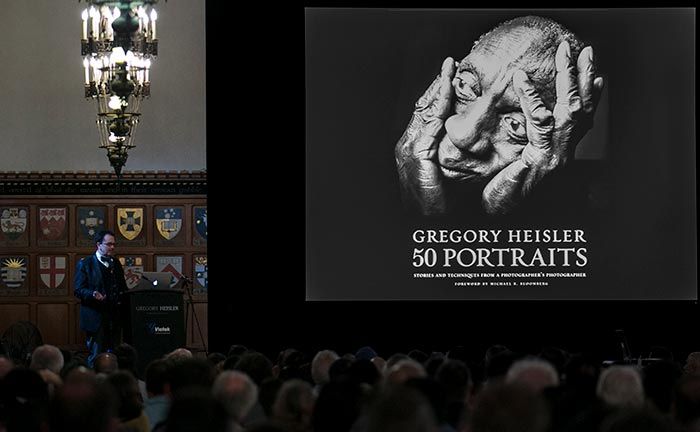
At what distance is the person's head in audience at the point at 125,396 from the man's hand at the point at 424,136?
8339 mm

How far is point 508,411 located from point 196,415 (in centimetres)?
81

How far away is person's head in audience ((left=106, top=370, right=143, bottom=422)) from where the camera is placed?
6137 millimetres

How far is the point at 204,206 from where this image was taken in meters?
18.0

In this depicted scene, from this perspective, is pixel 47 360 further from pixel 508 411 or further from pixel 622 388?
pixel 508 411

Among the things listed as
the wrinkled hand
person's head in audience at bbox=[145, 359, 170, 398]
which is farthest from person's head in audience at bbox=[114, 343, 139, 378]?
the wrinkled hand

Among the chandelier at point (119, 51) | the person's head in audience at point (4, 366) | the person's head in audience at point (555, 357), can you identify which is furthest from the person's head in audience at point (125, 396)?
the chandelier at point (119, 51)

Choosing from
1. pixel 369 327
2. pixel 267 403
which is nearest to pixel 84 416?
pixel 267 403

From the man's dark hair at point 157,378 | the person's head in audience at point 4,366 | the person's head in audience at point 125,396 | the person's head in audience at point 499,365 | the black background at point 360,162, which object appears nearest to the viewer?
the person's head in audience at point 125,396

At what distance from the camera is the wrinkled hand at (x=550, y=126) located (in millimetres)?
14578

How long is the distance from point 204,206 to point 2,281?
2.69 meters

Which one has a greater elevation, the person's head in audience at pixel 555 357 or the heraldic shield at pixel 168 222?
the heraldic shield at pixel 168 222

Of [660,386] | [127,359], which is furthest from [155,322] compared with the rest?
[660,386]

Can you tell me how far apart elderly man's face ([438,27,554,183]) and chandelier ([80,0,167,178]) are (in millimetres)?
3234

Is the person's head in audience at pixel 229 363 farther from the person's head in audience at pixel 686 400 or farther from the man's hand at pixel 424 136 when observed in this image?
the man's hand at pixel 424 136
